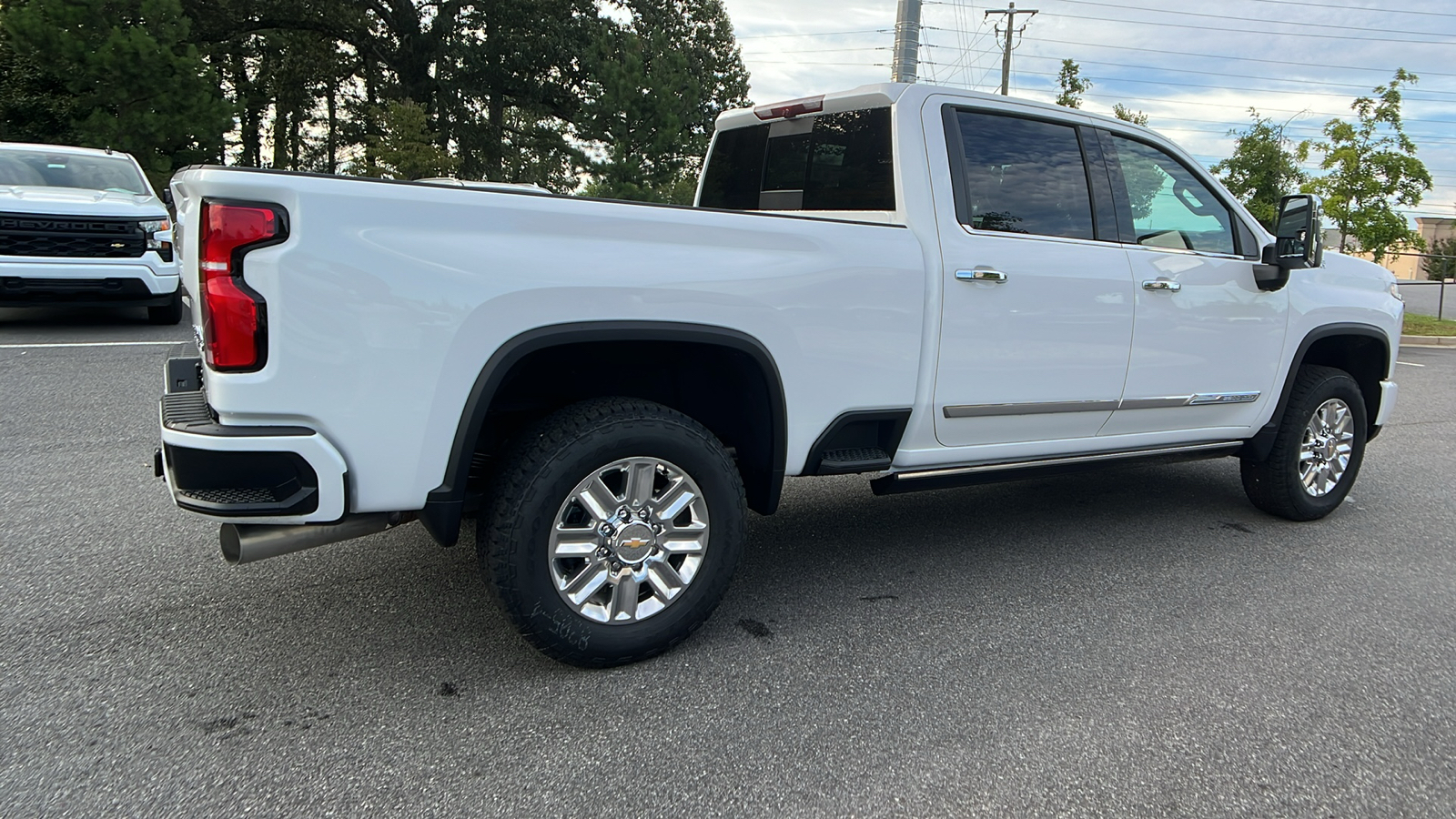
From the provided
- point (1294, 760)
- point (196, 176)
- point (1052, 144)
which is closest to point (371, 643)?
point (196, 176)

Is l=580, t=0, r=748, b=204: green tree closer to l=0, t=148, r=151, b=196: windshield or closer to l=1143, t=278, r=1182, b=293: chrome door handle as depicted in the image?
l=0, t=148, r=151, b=196: windshield

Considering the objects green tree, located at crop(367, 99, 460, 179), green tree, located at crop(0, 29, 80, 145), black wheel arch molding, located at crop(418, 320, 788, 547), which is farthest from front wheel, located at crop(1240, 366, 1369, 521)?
green tree, located at crop(0, 29, 80, 145)

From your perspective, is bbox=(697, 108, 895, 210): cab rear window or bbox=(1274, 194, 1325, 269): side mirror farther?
bbox=(1274, 194, 1325, 269): side mirror

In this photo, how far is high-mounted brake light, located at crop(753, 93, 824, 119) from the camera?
4055mm

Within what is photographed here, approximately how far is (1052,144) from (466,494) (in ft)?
9.08

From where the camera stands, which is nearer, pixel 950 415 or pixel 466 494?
pixel 466 494

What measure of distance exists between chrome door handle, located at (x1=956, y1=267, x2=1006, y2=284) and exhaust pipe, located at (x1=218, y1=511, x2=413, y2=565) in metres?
2.12

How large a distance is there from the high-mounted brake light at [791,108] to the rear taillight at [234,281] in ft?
7.80

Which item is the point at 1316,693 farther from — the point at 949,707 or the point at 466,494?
the point at 466,494

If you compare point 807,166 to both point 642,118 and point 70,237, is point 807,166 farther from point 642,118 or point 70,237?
point 642,118

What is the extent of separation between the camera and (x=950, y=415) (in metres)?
3.61

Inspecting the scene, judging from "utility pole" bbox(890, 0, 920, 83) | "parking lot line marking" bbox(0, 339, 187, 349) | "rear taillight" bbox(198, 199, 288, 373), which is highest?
"utility pole" bbox(890, 0, 920, 83)

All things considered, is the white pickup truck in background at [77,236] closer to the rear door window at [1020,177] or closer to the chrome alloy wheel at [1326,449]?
the rear door window at [1020,177]

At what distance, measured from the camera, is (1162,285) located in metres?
4.07
